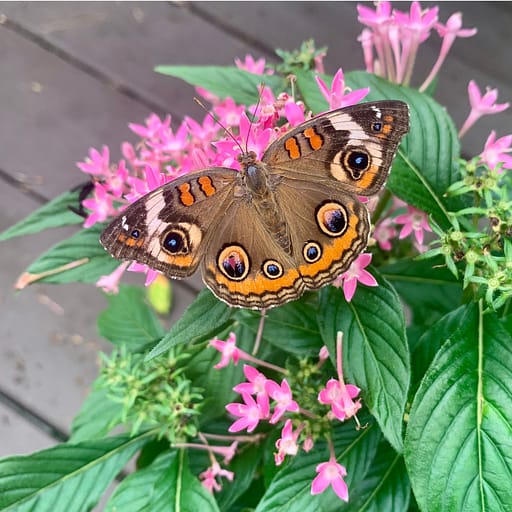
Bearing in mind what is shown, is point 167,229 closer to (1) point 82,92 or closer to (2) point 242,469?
(2) point 242,469

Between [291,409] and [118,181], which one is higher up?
[118,181]

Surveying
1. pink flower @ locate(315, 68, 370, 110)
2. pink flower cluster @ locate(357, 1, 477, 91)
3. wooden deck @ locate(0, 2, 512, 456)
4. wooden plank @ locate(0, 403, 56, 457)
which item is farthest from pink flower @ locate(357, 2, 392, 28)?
wooden plank @ locate(0, 403, 56, 457)

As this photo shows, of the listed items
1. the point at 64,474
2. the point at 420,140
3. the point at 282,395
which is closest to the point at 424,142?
the point at 420,140

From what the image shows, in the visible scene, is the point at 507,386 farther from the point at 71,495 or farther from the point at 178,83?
the point at 178,83

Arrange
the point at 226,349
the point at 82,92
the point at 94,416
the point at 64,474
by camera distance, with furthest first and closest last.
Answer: the point at 82,92
the point at 94,416
the point at 64,474
the point at 226,349

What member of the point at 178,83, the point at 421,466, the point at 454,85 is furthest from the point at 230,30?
the point at 421,466

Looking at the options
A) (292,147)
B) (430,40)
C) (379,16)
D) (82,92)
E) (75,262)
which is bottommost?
(75,262)

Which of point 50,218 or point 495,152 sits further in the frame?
point 50,218
